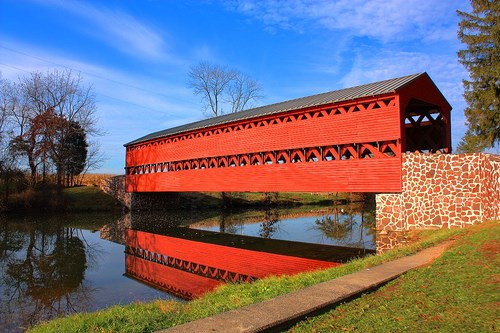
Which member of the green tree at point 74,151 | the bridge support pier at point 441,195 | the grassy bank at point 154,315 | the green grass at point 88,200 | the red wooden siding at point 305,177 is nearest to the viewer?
the grassy bank at point 154,315

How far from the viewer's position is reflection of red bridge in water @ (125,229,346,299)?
8930 millimetres

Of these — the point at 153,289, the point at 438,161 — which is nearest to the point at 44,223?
the point at 153,289

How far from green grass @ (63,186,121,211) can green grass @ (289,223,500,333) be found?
27.2m

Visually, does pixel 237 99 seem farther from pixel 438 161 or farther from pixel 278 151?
pixel 438 161

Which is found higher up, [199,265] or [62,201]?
[62,201]

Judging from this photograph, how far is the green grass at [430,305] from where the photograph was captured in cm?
366

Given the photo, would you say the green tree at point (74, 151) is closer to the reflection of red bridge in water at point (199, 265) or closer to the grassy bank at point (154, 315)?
the reflection of red bridge in water at point (199, 265)

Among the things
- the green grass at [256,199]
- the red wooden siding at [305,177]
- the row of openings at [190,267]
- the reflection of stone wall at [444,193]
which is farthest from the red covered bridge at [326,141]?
the green grass at [256,199]

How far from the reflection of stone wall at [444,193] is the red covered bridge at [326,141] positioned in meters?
0.52

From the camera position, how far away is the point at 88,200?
29734mm

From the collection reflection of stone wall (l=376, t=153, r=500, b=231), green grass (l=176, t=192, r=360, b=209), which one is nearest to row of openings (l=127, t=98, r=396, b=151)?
reflection of stone wall (l=376, t=153, r=500, b=231)

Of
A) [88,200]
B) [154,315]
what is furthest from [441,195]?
[88,200]

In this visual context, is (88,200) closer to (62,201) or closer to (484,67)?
(62,201)

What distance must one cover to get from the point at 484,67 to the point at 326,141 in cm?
1036
